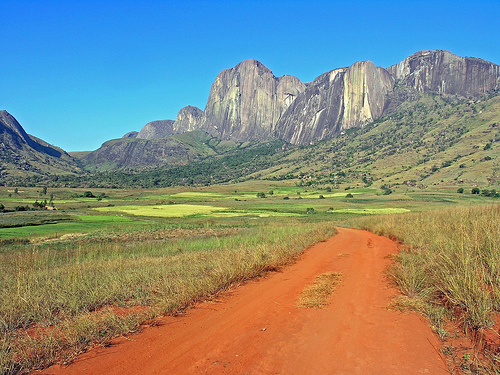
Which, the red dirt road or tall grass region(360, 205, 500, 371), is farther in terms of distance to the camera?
tall grass region(360, 205, 500, 371)

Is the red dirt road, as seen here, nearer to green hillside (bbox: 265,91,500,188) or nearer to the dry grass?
the dry grass

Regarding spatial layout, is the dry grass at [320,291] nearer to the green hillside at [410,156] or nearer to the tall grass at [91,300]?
the tall grass at [91,300]

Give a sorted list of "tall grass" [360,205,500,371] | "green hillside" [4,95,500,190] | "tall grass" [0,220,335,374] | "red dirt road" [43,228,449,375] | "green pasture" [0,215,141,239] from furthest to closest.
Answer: "green hillside" [4,95,500,190], "green pasture" [0,215,141,239], "tall grass" [360,205,500,371], "tall grass" [0,220,335,374], "red dirt road" [43,228,449,375]

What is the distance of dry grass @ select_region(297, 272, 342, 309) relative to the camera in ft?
24.0

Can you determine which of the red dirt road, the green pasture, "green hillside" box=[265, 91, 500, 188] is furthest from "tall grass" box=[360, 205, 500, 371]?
"green hillside" box=[265, 91, 500, 188]

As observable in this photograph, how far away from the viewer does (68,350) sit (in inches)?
203

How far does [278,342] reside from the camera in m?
5.49

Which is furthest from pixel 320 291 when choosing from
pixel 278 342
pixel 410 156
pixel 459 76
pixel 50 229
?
pixel 459 76

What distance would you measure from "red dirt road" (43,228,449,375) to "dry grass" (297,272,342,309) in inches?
8.0

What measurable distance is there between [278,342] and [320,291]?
3012mm

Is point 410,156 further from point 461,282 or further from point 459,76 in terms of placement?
point 461,282

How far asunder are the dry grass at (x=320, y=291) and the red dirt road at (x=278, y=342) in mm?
204

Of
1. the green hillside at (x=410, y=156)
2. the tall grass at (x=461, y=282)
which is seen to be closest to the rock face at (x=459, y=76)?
the green hillside at (x=410, y=156)

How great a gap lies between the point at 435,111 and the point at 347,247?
610 feet
